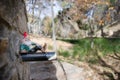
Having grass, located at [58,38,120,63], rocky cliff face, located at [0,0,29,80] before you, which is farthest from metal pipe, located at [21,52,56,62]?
grass, located at [58,38,120,63]

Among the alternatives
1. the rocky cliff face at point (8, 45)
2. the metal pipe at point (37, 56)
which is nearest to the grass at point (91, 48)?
the rocky cliff face at point (8, 45)

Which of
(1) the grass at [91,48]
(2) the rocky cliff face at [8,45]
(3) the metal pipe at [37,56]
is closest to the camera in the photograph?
(3) the metal pipe at [37,56]

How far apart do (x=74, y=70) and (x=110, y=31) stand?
397 inches

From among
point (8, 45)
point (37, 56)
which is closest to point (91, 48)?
point (8, 45)

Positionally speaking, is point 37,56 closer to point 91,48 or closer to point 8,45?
point 8,45

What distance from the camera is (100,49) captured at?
1183cm

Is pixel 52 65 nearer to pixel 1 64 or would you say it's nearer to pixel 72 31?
pixel 1 64

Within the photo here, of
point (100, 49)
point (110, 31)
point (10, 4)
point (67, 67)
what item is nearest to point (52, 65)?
point (67, 67)

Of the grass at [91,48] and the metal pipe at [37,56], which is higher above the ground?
the metal pipe at [37,56]

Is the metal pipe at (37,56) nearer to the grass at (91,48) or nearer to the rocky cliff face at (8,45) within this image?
the rocky cliff face at (8,45)

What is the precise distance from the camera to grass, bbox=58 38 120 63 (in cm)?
1111

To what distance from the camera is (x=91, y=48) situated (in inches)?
461

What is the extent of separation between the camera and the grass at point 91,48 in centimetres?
1111

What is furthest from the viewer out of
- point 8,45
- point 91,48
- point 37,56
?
point 91,48
